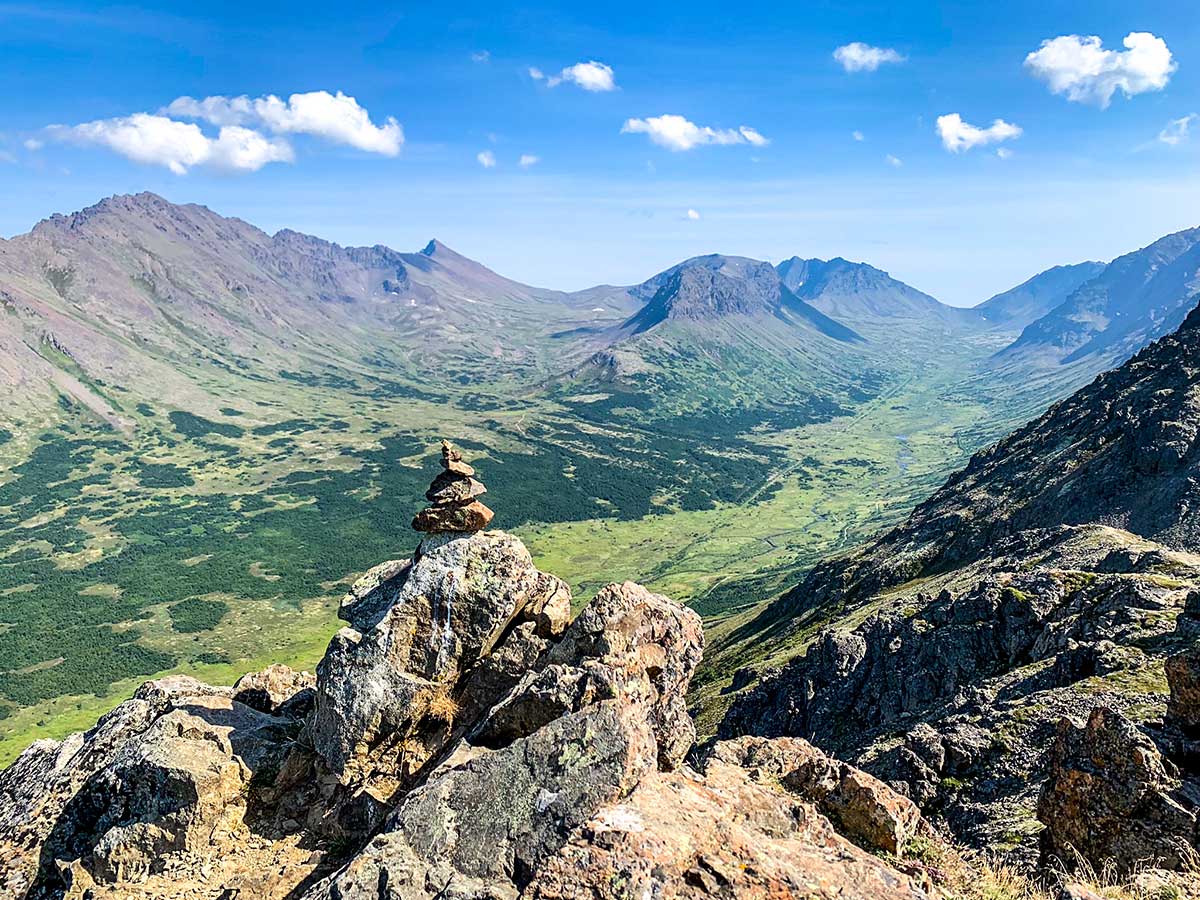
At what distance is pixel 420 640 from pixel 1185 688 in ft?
93.4

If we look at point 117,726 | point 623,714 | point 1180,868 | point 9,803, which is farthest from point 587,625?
point 9,803

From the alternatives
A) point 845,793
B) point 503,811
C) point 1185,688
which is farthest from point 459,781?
point 1185,688

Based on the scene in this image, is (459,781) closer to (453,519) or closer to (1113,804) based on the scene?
(453,519)

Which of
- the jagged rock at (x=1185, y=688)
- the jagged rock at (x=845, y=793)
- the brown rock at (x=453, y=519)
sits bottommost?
the jagged rock at (x=845, y=793)

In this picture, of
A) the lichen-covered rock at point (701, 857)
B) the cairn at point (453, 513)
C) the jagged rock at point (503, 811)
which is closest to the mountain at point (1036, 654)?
the lichen-covered rock at point (701, 857)

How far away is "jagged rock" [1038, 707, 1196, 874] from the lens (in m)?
19.4

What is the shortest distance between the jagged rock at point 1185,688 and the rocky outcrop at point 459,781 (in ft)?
31.1

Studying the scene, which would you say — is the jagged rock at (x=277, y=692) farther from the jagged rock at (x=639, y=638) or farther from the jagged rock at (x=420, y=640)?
the jagged rock at (x=639, y=638)

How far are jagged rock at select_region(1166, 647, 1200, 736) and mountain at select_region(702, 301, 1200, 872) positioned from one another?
67mm

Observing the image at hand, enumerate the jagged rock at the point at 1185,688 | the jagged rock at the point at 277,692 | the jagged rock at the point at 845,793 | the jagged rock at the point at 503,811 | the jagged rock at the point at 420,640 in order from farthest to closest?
the jagged rock at the point at 277,692, the jagged rock at the point at 420,640, the jagged rock at the point at 1185,688, the jagged rock at the point at 845,793, the jagged rock at the point at 503,811

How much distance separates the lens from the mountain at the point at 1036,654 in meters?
21.1

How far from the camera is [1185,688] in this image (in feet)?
76.0

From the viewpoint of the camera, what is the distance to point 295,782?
90.8 feet

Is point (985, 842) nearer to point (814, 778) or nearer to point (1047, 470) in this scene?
point (814, 778)
